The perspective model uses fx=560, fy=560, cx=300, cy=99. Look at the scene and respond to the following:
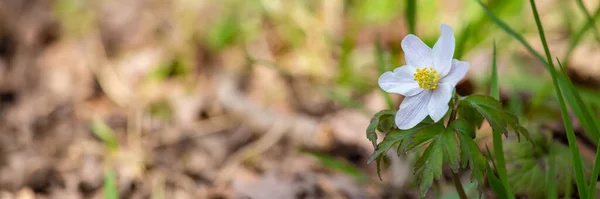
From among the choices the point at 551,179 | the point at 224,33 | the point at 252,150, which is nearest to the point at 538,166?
the point at 551,179

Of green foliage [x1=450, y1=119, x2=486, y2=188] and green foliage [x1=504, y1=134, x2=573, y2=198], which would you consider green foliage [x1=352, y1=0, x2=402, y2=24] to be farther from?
green foliage [x1=450, y1=119, x2=486, y2=188]

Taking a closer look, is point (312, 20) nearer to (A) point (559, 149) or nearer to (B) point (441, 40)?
(A) point (559, 149)

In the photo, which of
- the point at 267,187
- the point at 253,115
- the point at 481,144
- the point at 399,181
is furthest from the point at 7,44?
the point at 481,144

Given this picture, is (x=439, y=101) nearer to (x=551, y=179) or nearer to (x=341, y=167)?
(x=551, y=179)

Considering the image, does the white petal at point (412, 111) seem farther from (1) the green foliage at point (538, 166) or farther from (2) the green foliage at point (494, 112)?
(1) the green foliage at point (538, 166)

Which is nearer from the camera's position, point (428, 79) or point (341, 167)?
point (428, 79)

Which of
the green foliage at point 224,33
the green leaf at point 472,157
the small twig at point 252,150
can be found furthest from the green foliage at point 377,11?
the green leaf at point 472,157

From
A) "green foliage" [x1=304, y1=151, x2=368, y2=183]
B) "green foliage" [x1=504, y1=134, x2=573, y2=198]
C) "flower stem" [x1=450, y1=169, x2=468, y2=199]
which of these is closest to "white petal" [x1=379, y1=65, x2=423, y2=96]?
"flower stem" [x1=450, y1=169, x2=468, y2=199]
